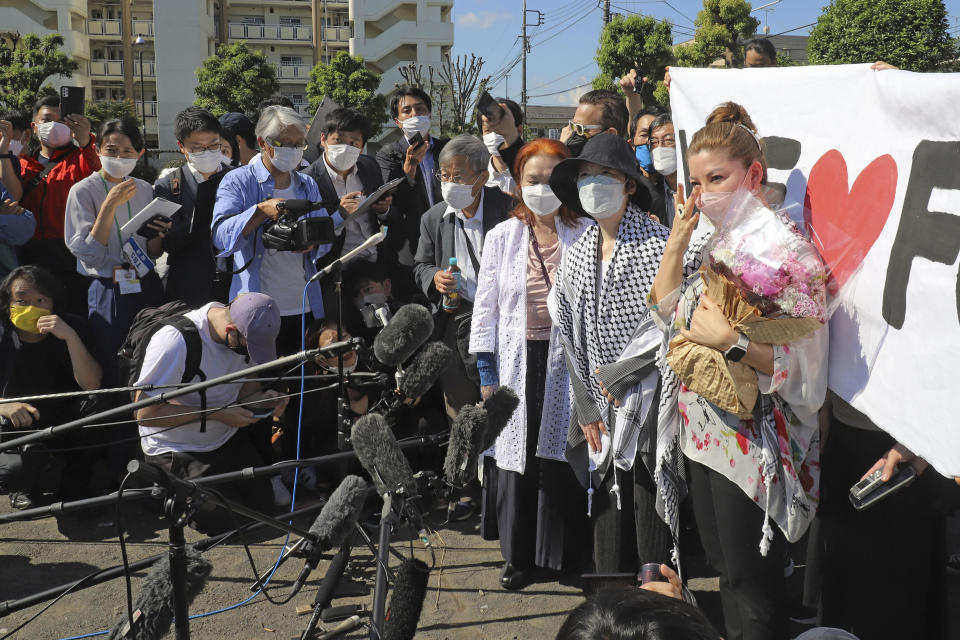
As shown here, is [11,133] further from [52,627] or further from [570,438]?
[570,438]

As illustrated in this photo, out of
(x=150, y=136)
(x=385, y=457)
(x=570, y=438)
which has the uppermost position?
(x=150, y=136)

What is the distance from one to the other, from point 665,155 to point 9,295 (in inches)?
164

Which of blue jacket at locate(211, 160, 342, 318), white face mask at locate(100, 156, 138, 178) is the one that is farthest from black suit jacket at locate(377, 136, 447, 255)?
white face mask at locate(100, 156, 138, 178)

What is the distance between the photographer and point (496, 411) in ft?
8.09

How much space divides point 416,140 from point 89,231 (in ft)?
7.58

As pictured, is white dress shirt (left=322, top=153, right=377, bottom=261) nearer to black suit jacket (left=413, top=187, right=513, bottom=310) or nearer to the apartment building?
black suit jacket (left=413, top=187, right=513, bottom=310)

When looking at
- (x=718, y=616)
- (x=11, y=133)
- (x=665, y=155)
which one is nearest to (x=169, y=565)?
(x=718, y=616)

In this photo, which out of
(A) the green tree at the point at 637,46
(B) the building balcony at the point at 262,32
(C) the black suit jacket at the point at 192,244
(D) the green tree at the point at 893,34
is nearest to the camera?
(C) the black suit jacket at the point at 192,244

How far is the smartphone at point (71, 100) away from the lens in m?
6.38

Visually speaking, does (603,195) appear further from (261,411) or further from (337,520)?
(261,411)

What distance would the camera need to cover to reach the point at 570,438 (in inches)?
150

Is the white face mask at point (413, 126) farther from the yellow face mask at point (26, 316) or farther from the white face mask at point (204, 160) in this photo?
the yellow face mask at point (26, 316)

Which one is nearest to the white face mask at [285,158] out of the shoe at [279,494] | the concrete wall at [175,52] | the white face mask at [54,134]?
the shoe at [279,494]

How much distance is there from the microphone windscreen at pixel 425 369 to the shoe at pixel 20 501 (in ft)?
12.7
